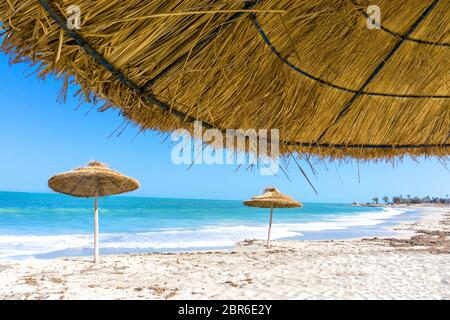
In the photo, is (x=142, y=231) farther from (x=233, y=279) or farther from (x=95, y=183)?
(x=233, y=279)

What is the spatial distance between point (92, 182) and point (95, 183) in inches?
2.0

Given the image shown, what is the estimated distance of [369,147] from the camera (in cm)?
146

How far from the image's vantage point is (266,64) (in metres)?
1.02

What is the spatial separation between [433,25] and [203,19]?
2.57 feet

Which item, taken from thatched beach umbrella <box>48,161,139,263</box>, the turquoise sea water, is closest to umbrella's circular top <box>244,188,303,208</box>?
the turquoise sea water

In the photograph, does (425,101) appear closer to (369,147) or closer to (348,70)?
(369,147)

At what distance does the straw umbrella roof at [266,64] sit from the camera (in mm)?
648

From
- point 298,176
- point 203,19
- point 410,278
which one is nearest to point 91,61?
point 203,19

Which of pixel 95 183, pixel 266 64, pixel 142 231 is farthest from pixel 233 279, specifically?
pixel 142 231

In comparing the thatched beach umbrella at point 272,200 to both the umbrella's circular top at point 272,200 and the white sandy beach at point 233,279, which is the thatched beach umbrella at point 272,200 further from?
the white sandy beach at point 233,279

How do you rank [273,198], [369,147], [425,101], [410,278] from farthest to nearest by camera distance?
[273,198], [410,278], [369,147], [425,101]

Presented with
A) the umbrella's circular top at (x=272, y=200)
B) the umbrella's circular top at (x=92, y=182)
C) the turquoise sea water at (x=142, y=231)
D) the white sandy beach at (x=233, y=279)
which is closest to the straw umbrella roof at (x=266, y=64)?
the white sandy beach at (x=233, y=279)

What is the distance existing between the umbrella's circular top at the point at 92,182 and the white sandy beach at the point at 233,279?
3.73 feet

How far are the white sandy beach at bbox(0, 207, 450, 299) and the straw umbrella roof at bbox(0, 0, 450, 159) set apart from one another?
2327mm
